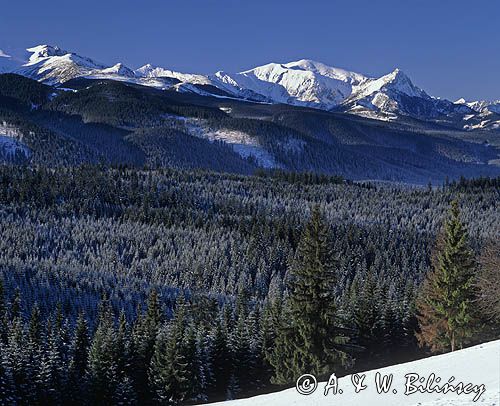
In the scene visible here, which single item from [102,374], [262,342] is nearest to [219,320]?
[262,342]

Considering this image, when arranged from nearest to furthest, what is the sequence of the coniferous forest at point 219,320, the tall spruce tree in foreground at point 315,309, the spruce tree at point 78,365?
the tall spruce tree in foreground at point 315,309 < the coniferous forest at point 219,320 < the spruce tree at point 78,365

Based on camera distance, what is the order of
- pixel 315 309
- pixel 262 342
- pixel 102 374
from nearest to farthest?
pixel 315 309
pixel 102 374
pixel 262 342

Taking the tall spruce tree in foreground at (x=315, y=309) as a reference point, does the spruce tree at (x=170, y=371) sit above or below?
below

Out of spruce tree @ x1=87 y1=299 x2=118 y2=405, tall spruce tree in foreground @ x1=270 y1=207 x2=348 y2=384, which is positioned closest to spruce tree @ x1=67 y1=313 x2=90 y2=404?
spruce tree @ x1=87 y1=299 x2=118 y2=405

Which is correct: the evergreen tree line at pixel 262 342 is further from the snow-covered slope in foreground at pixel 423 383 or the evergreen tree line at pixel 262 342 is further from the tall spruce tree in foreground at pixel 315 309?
the snow-covered slope in foreground at pixel 423 383

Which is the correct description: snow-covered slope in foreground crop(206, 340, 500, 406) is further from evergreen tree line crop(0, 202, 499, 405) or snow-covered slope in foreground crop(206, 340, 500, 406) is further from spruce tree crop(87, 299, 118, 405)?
spruce tree crop(87, 299, 118, 405)

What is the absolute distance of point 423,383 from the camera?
23156mm

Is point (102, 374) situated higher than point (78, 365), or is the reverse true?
point (102, 374)

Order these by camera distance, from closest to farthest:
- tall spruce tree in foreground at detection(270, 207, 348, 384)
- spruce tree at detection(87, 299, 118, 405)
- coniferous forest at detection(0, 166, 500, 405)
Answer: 1. tall spruce tree in foreground at detection(270, 207, 348, 384)
2. coniferous forest at detection(0, 166, 500, 405)
3. spruce tree at detection(87, 299, 118, 405)

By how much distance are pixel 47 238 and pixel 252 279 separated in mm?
59272

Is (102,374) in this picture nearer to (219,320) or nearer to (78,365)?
(78,365)

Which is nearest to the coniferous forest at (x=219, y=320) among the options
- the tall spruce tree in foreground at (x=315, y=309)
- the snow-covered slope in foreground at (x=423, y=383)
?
the tall spruce tree in foreground at (x=315, y=309)

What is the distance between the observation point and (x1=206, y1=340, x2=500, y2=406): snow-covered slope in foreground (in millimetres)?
20812

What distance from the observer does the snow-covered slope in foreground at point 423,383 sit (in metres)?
20.8
